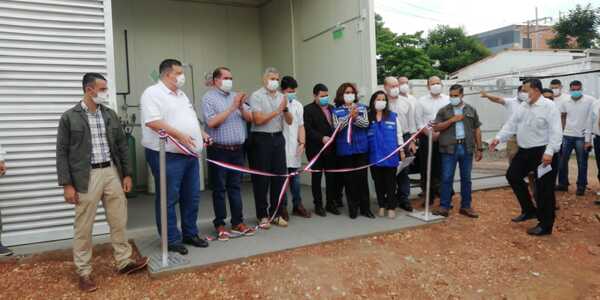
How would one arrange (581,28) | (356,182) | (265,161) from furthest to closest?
(581,28)
(356,182)
(265,161)

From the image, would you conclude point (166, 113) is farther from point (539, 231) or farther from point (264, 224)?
point (539, 231)

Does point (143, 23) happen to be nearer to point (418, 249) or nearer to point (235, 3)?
point (235, 3)

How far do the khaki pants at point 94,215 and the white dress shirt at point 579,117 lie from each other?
269 inches

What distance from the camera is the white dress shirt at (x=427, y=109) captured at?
5656mm

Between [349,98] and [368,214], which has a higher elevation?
[349,98]

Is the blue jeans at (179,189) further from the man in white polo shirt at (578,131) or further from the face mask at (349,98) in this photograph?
the man in white polo shirt at (578,131)

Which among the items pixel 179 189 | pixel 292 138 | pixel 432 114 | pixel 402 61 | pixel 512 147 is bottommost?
pixel 179 189

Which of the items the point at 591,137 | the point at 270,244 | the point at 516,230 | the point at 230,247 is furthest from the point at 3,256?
the point at 591,137

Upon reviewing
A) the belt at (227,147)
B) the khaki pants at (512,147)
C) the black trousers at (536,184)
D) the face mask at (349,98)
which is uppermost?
the face mask at (349,98)

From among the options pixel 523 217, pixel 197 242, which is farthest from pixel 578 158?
pixel 197 242

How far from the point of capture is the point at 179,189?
383 cm

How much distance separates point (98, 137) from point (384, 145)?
3161mm

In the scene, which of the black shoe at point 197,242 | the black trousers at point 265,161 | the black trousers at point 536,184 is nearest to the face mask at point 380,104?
the black trousers at point 265,161

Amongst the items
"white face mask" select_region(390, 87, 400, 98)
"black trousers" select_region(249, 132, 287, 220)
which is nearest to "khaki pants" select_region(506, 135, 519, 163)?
"white face mask" select_region(390, 87, 400, 98)
